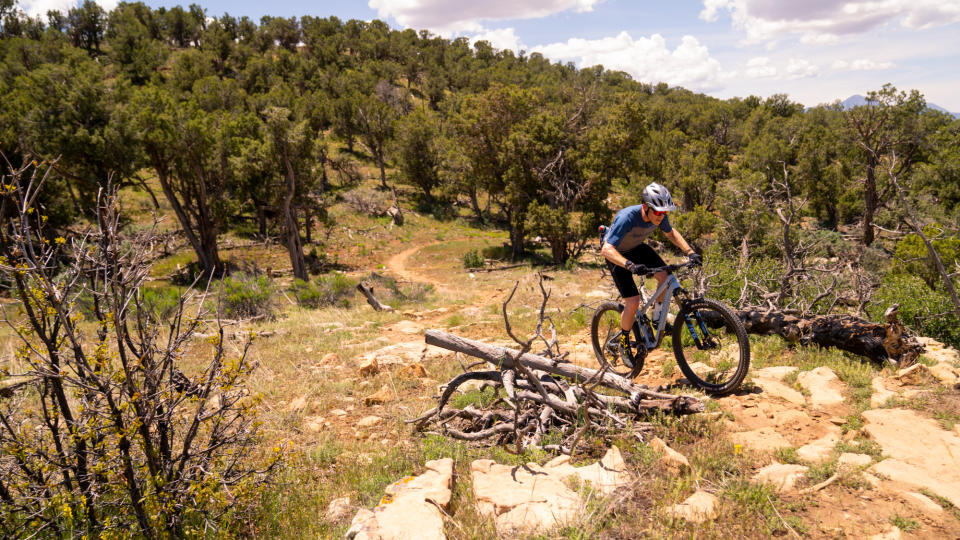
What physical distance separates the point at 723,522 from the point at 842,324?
181 inches

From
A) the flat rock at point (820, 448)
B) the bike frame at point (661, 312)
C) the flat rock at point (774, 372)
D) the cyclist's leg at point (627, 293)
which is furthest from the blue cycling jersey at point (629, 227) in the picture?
the flat rock at point (820, 448)

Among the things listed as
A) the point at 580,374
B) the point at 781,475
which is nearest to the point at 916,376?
the point at 781,475

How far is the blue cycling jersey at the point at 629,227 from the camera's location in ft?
19.1

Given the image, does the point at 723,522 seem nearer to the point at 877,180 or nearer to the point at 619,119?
the point at 619,119

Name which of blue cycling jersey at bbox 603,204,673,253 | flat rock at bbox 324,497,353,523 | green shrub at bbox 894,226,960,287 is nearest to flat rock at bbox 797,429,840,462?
blue cycling jersey at bbox 603,204,673,253

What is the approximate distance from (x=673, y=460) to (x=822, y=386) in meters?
2.79

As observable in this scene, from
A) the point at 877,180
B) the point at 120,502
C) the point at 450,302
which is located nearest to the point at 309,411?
the point at 120,502

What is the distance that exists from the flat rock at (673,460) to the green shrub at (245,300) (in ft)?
39.0

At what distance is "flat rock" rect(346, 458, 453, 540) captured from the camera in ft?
11.8

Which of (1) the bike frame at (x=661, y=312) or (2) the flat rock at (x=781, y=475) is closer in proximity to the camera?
(2) the flat rock at (x=781, y=475)

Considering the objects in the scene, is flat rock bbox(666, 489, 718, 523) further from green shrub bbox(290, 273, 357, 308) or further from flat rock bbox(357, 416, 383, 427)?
green shrub bbox(290, 273, 357, 308)

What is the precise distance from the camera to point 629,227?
5848 mm

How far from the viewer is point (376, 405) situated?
691 cm

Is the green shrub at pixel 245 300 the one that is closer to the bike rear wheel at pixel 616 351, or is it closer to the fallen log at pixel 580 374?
the fallen log at pixel 580 374
